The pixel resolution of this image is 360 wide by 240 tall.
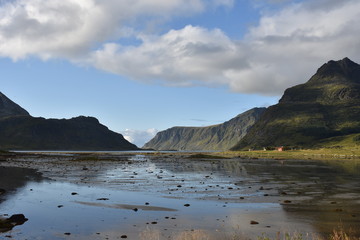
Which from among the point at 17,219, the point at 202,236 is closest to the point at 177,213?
the point at 202,236

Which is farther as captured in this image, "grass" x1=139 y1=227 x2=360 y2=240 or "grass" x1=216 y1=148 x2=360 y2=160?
"grass" x1=216 y1=148 x2=360 y2=160

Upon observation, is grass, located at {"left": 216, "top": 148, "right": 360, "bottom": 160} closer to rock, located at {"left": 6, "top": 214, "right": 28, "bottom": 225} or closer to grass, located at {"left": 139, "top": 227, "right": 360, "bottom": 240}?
grass, located at {"left": 139, "top": 227, "right": 360, "bottom": 240}

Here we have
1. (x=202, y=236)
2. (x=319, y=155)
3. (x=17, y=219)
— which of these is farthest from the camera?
(x=319, y=155)

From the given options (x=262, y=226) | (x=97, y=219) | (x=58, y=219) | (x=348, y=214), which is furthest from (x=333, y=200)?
(x=58, y=219)

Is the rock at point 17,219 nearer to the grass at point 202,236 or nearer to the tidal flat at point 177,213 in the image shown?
the tidal flat at point 177,213

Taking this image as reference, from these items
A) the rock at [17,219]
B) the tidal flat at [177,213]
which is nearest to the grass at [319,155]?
the tidal flat at [177,213]

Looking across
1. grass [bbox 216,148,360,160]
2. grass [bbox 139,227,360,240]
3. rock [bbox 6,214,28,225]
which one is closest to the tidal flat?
grass [bbox 139,227,360,240]

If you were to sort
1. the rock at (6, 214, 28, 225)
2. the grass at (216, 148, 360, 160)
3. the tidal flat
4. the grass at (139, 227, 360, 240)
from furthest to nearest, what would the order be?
the grass at (216, 148, 360, 160) → the rock at (6, 214, 28, 225) → the tidal flat → the grass at (139, 227, 360, 240)

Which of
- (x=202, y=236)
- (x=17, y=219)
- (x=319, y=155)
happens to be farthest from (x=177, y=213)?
(x=319, y=155)

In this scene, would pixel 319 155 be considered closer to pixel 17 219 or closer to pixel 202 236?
pixel 202 236

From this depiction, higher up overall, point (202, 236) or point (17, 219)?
point (17, 219)

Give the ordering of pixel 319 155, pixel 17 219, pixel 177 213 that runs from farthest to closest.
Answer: pixel 319 155
pixel 177 213
pixel 17 219

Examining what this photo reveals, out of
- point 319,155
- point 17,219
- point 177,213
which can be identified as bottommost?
point 177,213

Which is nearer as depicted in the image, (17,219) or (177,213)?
(17,219)
